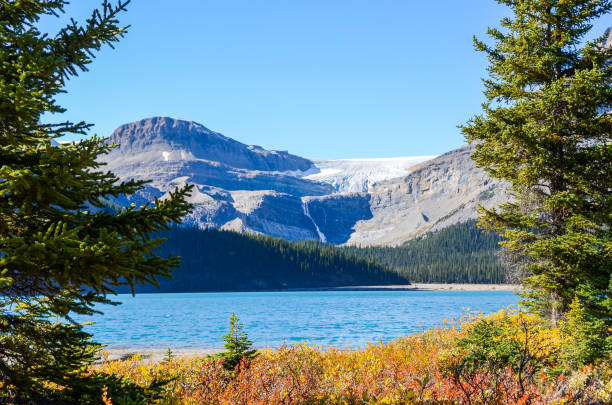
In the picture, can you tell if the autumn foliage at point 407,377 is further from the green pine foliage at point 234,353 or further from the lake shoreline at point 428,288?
the lake shoreline at point 428,288

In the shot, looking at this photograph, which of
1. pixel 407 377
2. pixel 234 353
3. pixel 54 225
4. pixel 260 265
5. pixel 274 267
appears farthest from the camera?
pixel 260 265

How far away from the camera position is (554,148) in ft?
46.4

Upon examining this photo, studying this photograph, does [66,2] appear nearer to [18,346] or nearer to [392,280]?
[18,346]

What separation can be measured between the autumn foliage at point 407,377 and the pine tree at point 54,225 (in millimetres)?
1582

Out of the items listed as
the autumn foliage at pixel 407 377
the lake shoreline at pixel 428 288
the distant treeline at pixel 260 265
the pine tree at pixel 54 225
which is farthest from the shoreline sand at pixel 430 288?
the pine tree at pixel 54 225

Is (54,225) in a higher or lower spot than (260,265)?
higher

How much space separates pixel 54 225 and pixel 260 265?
176610mm

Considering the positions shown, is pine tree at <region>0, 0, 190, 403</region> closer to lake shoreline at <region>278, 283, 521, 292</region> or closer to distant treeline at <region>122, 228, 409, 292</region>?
lake shoreline at <region>278, 283, 521, 292</region>

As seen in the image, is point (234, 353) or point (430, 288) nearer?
point (234, 353)

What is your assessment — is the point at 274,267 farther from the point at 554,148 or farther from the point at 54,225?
the point at 54,225

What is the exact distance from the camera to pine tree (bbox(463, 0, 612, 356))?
12695 mm

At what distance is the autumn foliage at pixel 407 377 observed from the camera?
6.96 metres

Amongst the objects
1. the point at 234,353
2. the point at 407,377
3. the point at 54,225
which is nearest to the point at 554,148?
the point at 407,377

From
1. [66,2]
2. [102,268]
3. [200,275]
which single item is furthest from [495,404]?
[200,275]
